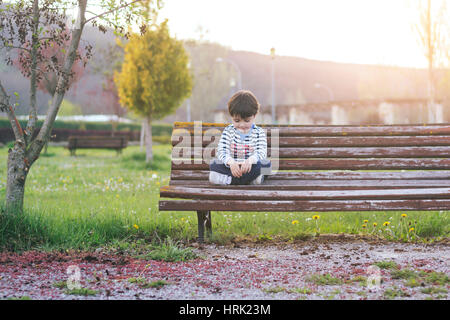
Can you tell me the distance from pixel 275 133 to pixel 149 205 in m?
2.15

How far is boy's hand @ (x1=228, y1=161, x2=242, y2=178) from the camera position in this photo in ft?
14.3

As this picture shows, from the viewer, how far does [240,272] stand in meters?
3.76

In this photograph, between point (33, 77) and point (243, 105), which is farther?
→ point (33, 77)

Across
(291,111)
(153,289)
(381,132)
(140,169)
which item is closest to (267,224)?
(381,132)

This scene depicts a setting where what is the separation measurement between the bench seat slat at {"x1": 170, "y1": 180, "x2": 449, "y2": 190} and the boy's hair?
665mm

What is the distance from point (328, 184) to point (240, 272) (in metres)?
1.25

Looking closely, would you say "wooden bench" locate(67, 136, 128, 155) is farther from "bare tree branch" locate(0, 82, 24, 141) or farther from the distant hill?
the distant hill

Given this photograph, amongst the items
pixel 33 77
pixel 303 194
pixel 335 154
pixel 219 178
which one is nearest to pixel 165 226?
pixel 219 178

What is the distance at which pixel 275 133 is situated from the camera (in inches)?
196

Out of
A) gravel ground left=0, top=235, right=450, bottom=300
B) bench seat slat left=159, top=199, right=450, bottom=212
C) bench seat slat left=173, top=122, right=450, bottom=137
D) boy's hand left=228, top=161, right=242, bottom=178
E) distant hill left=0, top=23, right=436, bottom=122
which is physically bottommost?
gravel ground left=0, top=235, right=450, bottom=300

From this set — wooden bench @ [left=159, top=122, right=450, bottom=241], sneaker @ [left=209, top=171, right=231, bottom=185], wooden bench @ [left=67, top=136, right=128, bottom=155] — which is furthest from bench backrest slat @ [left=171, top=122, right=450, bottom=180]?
wooden bench @ [left=67, top=136, right=128, bottom=155]

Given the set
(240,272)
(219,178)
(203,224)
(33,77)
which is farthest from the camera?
(33,77)

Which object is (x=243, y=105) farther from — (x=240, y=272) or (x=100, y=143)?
(x=100, y=143)

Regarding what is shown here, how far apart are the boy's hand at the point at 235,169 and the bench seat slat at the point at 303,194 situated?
0.22 m
